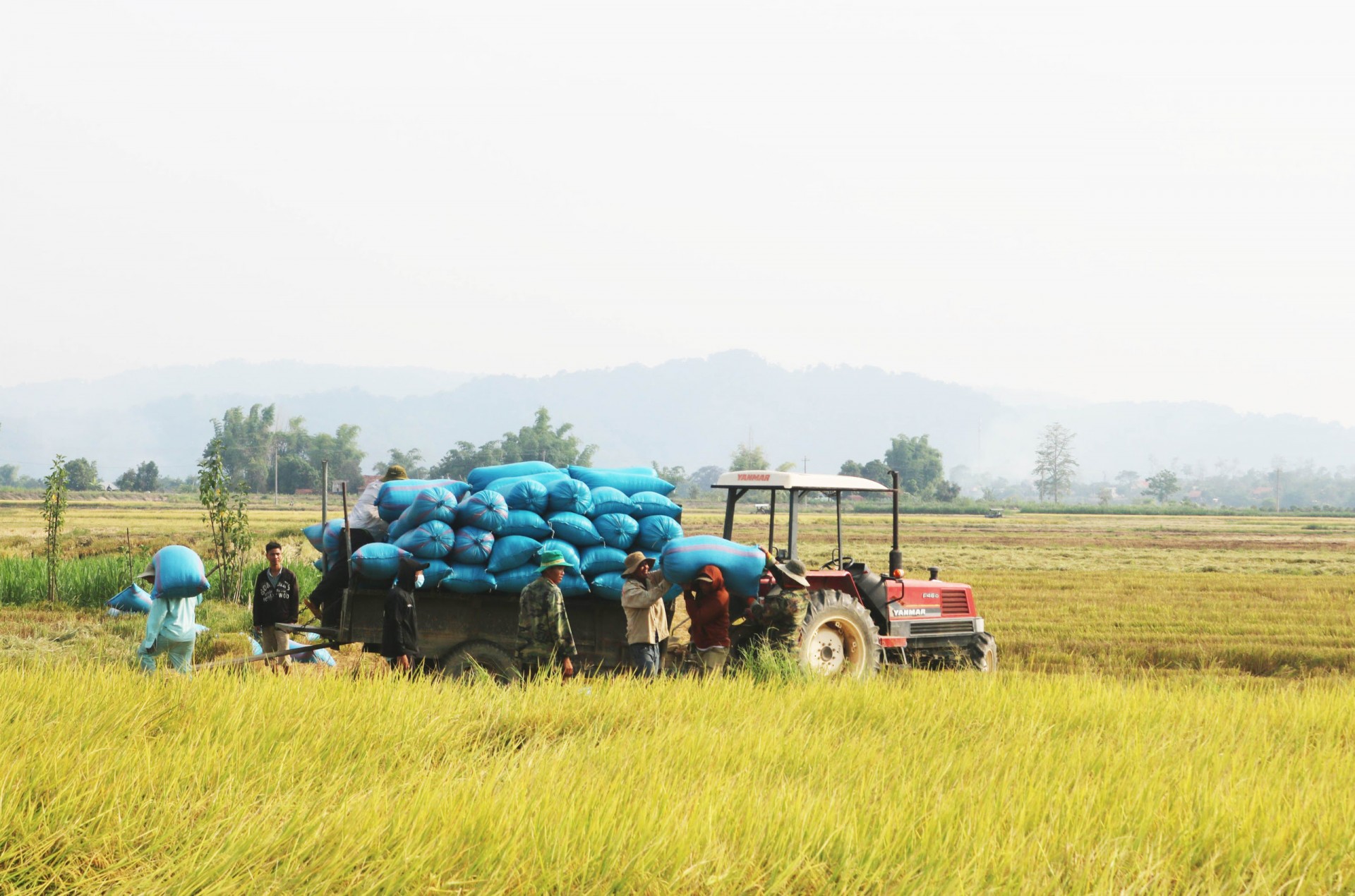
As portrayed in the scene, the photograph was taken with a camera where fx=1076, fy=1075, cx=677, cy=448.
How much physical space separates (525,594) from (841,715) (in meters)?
2.74

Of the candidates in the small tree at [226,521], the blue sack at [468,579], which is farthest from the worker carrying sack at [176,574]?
the small tree at [226,521]

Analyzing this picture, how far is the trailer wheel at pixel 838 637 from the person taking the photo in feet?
31.7

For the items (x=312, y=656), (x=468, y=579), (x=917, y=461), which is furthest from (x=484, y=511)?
(x=917, y=461)

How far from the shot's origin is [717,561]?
8.95m

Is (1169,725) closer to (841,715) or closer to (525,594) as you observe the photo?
(841,715)

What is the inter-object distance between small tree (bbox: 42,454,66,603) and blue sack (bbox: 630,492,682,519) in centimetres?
1226

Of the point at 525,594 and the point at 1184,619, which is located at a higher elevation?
the point at 525,594

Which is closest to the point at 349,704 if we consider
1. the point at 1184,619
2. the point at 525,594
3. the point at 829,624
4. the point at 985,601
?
the point at 525,594

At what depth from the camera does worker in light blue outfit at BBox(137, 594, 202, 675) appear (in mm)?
8805

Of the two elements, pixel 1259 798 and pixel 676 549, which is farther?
pixel 676 549

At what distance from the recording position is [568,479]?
9750 mm

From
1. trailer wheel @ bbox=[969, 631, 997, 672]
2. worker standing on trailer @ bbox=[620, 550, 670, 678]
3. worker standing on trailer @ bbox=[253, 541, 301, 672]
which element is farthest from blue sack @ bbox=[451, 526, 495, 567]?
trailer wheel @ bbox=[969, 631, 997, 672]

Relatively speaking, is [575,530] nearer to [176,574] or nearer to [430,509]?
[430,509]

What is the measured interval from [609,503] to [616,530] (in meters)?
0.27
